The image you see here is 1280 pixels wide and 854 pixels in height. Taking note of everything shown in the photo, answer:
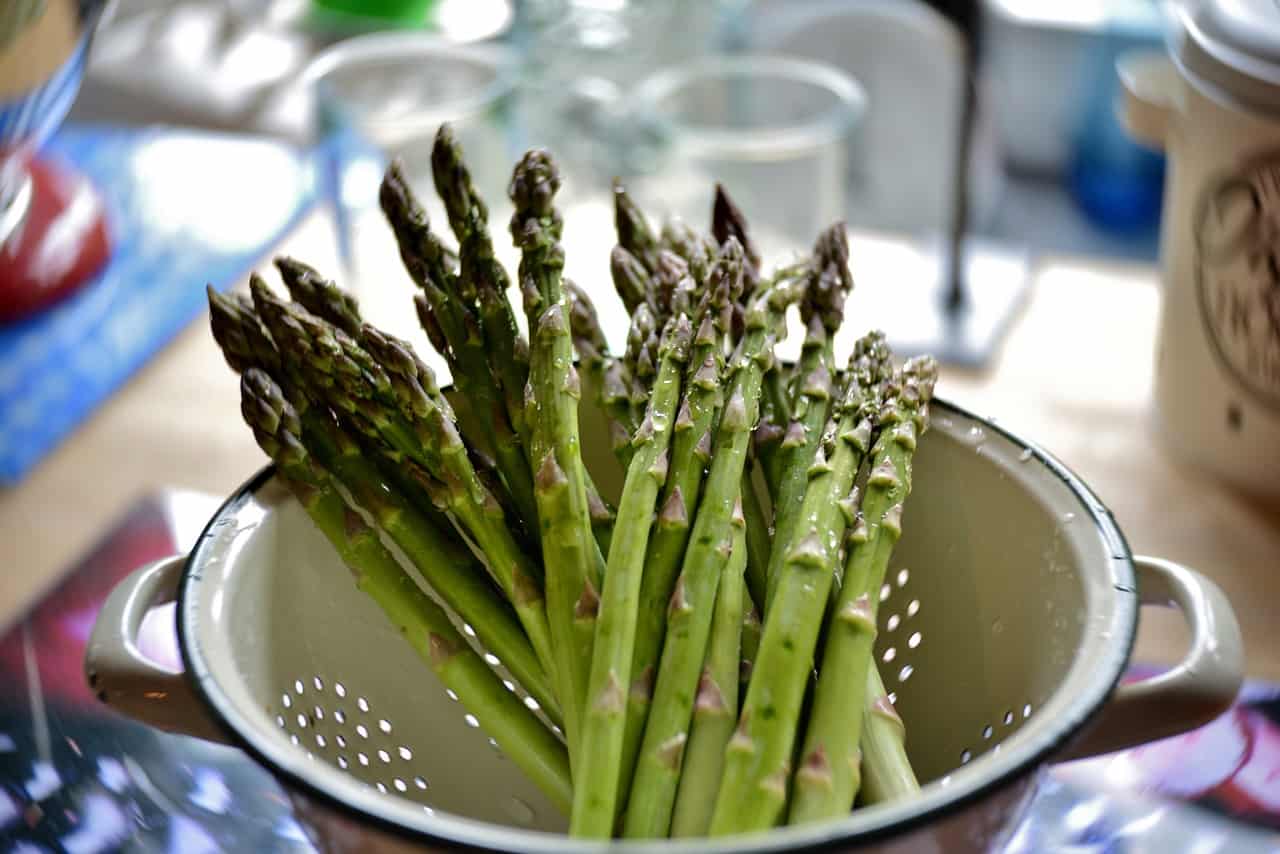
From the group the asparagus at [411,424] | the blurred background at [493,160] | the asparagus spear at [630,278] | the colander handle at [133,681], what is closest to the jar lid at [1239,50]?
the blurred background at [493,160]

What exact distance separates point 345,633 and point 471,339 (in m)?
0.12

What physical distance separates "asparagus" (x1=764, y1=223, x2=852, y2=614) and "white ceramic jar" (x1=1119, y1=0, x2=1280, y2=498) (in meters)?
0.21

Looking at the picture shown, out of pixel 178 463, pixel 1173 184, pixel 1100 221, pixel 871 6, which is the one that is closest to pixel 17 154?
pixel 178 463

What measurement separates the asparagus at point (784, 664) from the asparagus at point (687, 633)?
0.7 inches

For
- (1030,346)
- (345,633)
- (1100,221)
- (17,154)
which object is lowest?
(1100,221)

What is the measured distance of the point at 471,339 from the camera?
55 centimetres

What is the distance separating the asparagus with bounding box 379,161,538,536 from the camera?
0.51 metres

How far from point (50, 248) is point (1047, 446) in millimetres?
667

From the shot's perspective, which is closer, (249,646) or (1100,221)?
(249,646)

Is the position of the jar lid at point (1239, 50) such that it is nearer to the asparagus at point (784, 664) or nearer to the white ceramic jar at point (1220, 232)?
the white ceramic jar at point (1220, 232)

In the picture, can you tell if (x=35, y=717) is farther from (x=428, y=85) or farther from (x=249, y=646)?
(x=428, y=85)

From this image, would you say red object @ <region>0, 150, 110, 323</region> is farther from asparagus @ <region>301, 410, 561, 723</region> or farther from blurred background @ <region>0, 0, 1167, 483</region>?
asparagus @ <region>301, 410, 561, 723</region>

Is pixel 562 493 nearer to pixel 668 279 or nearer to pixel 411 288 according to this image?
pixel 668 279

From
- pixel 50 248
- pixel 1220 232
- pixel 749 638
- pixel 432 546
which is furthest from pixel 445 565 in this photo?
pixel 50 248
